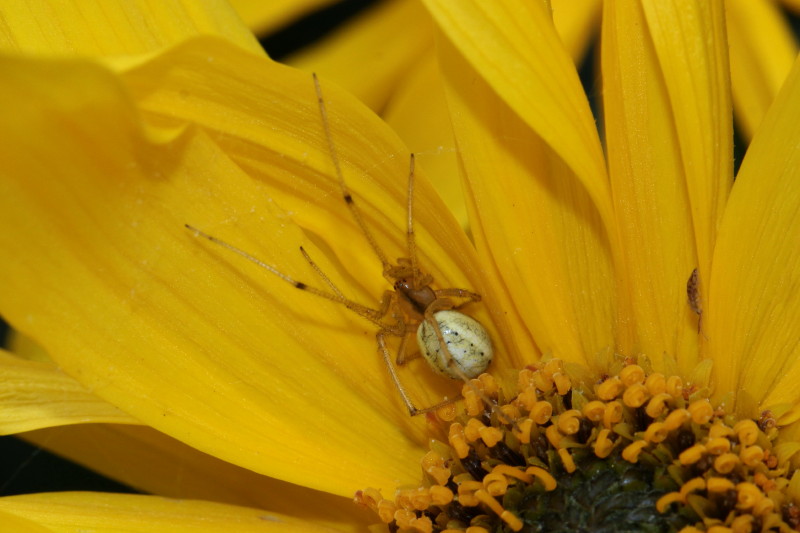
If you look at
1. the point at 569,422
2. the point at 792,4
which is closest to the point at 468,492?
the point at 569,422

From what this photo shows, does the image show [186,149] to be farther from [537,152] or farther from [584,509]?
[584,509]

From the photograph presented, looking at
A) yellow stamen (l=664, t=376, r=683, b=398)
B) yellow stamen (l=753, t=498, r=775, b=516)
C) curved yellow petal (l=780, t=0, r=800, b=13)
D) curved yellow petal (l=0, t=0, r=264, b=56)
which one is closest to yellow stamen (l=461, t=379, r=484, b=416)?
yellow stamen (l=664, t=376, r=683, b=398)

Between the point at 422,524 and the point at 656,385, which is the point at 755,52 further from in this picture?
the point at 422,524

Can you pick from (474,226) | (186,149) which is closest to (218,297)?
(186,149)

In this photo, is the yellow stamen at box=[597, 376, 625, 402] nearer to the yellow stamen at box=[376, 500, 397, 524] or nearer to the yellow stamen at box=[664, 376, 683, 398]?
the yellow stamen at box=[664, 376, 683, 398]

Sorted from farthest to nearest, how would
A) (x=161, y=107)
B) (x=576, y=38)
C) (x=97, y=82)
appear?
(x=576, y=38)
(x=161, y=107)
(x=97, y=82)

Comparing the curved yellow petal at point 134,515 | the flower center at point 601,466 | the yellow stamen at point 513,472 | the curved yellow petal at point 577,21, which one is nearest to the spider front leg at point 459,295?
the flower center at point 601,466

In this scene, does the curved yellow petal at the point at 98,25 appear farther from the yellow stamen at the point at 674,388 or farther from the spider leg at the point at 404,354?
the yellow stamen at the point at 674,388
